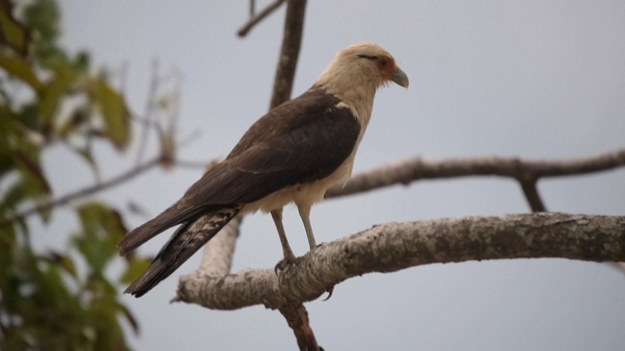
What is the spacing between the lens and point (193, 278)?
420 centimetres

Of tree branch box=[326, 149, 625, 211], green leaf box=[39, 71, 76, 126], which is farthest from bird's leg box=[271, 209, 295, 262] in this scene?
tree branch box=[326, 149, 625, 211]

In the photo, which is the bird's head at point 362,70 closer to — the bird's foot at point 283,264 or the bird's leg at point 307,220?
the bird's leg at point 307,220

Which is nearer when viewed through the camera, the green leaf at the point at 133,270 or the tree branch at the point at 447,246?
the tree branch at the point at 447,246

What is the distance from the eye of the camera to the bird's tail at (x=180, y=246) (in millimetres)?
3150

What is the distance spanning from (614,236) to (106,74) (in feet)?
9.63

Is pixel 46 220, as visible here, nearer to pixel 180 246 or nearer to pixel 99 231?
pixel 99 231

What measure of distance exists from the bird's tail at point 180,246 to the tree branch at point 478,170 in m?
2.17

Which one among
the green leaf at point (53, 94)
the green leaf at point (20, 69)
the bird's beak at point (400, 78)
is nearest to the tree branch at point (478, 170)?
the bird's beak at point (400, 78)

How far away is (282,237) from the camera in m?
3.94

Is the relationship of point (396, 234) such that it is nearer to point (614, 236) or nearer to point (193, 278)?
point (614, 236)

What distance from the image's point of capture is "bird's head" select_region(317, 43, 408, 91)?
451cm

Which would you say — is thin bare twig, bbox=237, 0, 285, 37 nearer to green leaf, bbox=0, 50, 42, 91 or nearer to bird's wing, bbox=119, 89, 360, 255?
bird's wing, bbox=119, 89, 360, 255

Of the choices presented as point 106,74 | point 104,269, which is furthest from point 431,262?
point 106,74

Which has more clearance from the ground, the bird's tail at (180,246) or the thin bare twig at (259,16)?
the thin bare twig at (259,16)
